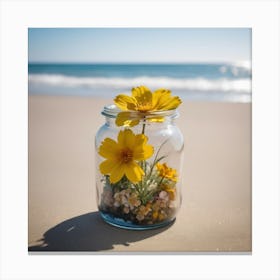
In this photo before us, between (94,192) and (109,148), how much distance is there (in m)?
0.38

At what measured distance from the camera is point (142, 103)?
1.10 m

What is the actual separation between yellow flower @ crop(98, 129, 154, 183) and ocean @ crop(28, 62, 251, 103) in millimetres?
831

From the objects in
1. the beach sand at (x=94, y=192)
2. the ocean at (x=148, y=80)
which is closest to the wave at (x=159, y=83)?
the ocean at (x=148, y=80)

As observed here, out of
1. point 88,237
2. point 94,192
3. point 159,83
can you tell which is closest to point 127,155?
point 88,237

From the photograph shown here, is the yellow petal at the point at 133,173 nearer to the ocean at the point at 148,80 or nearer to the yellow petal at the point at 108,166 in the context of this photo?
the yellow petal at the point at 108,166

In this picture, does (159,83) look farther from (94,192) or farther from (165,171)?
(165,171)

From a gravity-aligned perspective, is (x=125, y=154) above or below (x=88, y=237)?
above

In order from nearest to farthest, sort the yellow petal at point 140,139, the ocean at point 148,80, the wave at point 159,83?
the yellow petal at point 140,139 < the ocean at point 148,80 < the wave at point 159,83

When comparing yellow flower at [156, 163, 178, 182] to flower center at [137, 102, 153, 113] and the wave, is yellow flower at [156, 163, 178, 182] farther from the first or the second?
the wave

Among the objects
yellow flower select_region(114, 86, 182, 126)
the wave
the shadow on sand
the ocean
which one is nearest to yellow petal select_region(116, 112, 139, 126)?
yellow flower select_region(114, 86, 182, 126)

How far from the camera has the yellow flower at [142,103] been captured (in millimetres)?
1089
